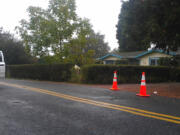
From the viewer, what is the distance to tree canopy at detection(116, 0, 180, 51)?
10.8m

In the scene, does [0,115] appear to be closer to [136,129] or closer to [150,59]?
[136,129]

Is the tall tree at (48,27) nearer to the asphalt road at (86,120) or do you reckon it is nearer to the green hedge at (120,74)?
the green hedge at (120,74)

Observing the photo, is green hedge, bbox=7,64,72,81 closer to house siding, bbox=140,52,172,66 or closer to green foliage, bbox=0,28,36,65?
green foliage, bbox=0,28,36,65

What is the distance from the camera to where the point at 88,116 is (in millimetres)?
5387

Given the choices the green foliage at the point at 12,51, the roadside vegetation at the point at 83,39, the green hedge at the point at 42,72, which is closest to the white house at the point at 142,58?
the roadside vegetation at the point at 83,39

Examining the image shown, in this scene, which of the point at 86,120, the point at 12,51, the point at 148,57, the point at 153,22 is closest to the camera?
the point at 86,120

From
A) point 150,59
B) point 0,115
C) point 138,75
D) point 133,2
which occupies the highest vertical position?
point 133,2

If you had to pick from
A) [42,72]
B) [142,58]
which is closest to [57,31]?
[42,72]

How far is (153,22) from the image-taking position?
1125cm

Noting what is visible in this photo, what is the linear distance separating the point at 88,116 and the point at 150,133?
5.69ft

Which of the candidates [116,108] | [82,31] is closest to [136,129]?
[116,108]

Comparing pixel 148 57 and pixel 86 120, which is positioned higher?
pixel 148 57

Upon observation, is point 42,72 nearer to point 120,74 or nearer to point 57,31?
point 57,31

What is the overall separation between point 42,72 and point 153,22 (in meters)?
13.5
